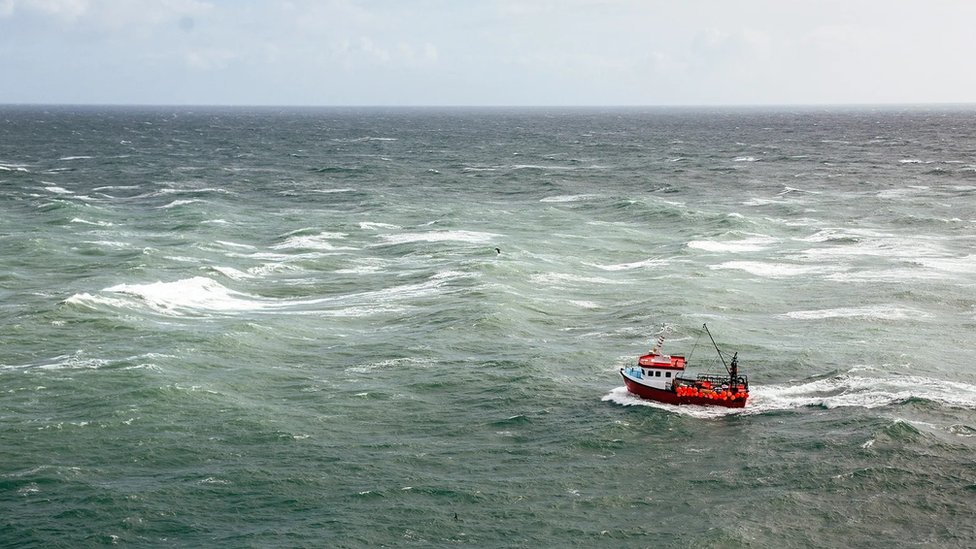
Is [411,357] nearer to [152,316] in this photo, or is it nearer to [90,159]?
[152,316]

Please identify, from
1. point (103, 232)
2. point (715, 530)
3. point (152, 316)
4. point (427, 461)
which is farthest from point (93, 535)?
point (103, 232)

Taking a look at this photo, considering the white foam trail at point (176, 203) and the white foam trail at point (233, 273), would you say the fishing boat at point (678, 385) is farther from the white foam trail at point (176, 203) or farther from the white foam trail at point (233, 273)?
the white foam trail at point (176, 203)

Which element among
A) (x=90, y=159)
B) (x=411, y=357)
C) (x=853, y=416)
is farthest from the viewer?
(x=90, y=159)

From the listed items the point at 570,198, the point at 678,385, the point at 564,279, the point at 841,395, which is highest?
the point at 570,198

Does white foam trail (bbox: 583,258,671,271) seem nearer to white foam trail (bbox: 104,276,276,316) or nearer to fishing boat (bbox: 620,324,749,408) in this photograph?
white foam trail (bbox: 104,276,276,316)

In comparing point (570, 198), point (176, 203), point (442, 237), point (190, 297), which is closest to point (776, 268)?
point (442, 237)

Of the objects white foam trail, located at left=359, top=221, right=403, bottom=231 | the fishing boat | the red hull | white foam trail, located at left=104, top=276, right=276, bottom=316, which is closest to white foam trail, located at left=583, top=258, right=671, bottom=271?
white foam trail, located at left=359, top=221, right=403, bottom=231

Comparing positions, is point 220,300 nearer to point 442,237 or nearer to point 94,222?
point 442,237

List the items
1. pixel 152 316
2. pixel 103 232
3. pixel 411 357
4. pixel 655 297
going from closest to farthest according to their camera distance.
A: pixel 411 357 → pixel 152 316 → pixel 655 297 → pixel 103 232
